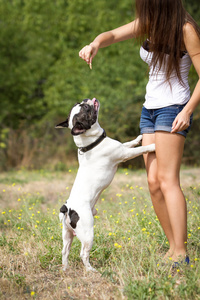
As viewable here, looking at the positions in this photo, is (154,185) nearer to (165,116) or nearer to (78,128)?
(165,116)

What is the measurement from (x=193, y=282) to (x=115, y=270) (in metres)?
0.78

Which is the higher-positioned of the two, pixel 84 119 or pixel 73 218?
pixel 84 119

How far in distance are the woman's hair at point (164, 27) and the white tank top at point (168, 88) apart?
2.1 inches

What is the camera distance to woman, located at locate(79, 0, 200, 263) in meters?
2.95

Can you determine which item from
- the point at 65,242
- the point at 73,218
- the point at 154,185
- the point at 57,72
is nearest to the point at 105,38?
the point at 154,185

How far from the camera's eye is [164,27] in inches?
118

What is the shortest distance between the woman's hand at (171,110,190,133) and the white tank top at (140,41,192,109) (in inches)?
6.1

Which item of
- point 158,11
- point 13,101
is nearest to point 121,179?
point 158,11

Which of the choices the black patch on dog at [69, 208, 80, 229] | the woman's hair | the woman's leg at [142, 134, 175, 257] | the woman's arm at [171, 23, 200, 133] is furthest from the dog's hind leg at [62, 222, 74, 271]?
the woman's hair

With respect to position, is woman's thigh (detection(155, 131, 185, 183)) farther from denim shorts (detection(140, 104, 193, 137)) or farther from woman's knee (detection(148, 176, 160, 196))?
woman's knee (detection(148, 176, 160, 196))

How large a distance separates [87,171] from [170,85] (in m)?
1.00

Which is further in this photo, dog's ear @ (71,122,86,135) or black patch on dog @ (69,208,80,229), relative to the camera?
dog's ear @ (71,122,86,135)

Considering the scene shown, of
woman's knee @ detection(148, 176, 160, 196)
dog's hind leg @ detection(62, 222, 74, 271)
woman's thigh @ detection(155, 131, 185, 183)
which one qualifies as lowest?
dog's hind leg @ detection(62, 222, 74, 271)

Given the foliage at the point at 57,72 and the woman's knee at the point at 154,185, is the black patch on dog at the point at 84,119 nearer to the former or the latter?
the woman's knee at the point at 154,185
